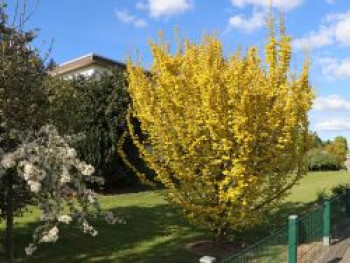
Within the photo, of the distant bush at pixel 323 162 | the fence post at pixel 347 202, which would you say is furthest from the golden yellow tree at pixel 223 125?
the distant bush at pixel 323 162

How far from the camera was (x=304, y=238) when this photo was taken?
9.50 metres

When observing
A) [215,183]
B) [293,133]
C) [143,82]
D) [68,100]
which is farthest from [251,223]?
[68,100]

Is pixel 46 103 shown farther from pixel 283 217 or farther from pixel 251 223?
pixel 283 217

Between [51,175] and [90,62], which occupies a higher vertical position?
[90,62]

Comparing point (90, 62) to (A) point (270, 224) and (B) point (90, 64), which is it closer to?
(B) point (90, 64)

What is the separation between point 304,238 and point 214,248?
215 centimetres

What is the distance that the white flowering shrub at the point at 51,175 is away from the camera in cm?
646

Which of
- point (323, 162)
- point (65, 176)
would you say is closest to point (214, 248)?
point (65, 176)

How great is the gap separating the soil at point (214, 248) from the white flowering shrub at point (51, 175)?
3.89m

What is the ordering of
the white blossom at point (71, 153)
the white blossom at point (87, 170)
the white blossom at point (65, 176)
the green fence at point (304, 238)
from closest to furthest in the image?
1. the white blossom at point (65, 176)
2. the white blossom at point (87, 170)
3. the white blossom at point (71, 153)
4. the green fence at point (304, 238)

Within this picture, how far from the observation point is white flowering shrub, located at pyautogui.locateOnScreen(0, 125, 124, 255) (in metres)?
6.46

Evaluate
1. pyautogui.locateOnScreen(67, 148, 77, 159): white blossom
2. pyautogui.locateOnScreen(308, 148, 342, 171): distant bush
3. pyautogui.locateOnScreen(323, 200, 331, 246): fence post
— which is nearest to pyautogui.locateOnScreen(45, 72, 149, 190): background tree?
pyautogui.locateOnScreen(323, 200, 331, 246): fence post

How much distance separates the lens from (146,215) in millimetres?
15352

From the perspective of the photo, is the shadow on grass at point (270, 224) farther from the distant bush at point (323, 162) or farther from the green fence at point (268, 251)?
the distant bush at point (323, 162)
